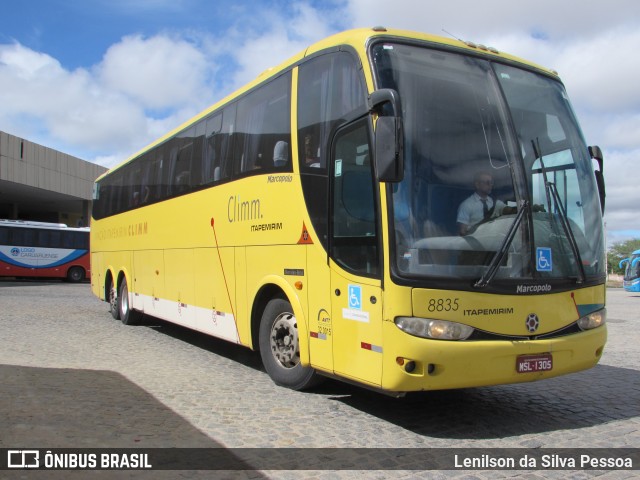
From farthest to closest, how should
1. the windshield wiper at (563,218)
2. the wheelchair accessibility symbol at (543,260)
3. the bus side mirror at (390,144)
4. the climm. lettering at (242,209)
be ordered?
the climm. lettering at (242,209) → the windshield wiper at (563,218) → the wheelchair accessibility symbol at (543,260) → the bus side mirror at (390,144)

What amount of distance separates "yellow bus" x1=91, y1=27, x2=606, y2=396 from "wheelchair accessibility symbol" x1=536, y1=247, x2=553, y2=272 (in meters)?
0.01

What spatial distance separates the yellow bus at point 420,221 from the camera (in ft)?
15.8

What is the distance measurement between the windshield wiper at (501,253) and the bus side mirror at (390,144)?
3.61 feet

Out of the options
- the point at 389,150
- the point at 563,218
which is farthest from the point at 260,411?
the point at 563,218

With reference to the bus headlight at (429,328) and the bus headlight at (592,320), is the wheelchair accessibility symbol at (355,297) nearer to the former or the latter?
the bus headlight at (429,328)

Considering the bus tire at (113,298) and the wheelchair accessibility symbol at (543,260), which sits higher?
the wheelchair accessibility symbol at (543,260)

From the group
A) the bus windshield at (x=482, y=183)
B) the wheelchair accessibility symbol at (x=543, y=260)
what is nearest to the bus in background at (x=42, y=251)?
the bus windshield at (x=482, y=183)

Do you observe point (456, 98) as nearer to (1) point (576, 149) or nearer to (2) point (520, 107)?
(2) point (520, 107)

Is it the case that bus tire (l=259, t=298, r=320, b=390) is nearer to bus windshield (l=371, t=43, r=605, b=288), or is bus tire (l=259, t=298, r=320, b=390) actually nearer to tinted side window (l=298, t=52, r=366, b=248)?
tinted side window (l=298, t=52, r=366, b=248)

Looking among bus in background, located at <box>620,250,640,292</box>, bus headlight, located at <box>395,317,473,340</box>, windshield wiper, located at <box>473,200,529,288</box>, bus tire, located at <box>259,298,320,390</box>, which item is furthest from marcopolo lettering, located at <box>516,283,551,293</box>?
bus in background, located at <box>620,250,640,292</box>

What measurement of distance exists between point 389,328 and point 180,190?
608cm

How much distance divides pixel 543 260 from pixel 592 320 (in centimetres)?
94

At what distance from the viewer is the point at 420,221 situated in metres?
4.91

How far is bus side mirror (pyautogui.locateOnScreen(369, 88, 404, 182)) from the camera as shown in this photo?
469 centimetres
